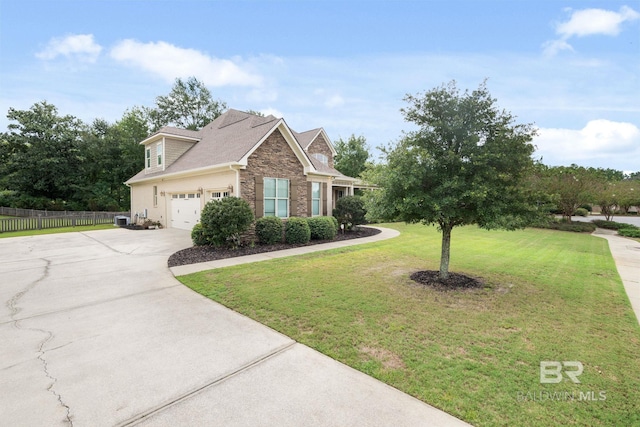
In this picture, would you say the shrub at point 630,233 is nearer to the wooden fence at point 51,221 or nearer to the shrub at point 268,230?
the shrub at point 268,230

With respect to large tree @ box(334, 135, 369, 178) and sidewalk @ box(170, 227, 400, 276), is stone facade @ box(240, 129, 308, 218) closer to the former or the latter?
sidewalk @ box(170, 227, 400, 276)

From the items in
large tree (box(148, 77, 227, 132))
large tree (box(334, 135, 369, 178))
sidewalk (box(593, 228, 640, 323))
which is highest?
large tree (box(148, 77, 227, 132))

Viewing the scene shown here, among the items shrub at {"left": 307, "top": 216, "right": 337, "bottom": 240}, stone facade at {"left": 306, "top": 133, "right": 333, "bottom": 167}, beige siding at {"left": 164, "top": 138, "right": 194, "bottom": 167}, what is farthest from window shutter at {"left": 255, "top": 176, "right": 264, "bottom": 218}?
stone facade at {"left": 306, "top": 133, "right": 333, "bottom": 167}

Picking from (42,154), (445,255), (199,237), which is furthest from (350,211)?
(42,154)

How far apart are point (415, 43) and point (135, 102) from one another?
109 ft

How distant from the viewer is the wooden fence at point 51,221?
54.6 ft

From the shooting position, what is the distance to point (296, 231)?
1229 cm

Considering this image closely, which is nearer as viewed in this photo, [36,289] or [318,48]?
[36,289]

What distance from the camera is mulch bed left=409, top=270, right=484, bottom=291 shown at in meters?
6.58

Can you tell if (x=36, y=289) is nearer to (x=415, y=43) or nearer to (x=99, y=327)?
(x=99, y=327)

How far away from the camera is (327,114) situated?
28656 millimetres

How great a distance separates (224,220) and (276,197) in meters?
3.45

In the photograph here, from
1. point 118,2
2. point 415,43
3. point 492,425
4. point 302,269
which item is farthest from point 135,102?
point 492,425

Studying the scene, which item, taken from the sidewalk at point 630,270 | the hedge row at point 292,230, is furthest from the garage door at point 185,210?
the sidewalk at point 630,270
